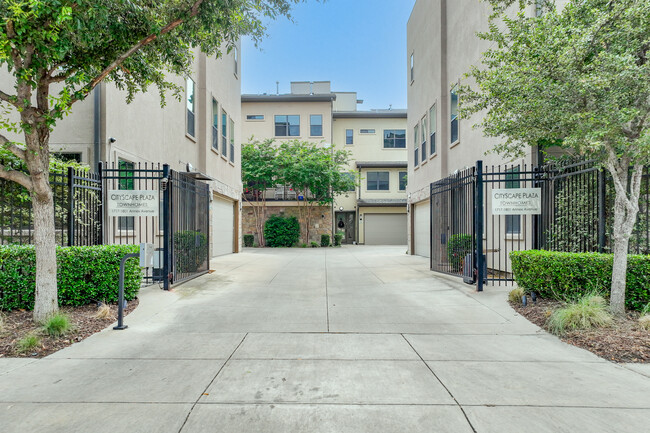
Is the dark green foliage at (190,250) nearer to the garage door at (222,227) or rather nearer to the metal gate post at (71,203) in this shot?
the metal gate post at (71,203)

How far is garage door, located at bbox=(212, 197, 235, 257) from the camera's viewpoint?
15.2m

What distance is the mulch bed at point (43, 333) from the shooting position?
4.39 m

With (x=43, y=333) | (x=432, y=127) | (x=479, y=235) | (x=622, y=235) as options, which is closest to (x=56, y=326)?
(x=43, y=333)

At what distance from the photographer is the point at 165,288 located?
25.3 ft

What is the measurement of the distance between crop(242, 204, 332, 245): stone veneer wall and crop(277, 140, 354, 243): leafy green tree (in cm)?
41

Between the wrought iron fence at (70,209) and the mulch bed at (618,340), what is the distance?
828cm

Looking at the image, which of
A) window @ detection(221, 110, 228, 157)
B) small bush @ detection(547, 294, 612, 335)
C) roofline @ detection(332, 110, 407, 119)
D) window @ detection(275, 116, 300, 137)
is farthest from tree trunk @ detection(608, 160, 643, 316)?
roofline @ detection(332, 110, 407, 119)

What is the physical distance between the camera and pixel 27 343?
4375mm

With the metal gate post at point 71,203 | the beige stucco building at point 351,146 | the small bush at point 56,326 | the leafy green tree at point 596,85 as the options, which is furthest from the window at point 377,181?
the small bush at point 56,326

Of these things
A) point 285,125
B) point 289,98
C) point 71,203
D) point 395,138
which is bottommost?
point 71,203

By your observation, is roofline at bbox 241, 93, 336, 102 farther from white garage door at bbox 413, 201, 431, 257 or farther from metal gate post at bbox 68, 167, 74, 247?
metal gate post at bbox 68, 167, 74, 247

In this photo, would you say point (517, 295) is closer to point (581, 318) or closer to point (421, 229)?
point (581, 318)

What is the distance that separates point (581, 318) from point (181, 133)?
1160 cm

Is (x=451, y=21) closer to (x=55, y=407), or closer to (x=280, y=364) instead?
(x=280, y=364)
